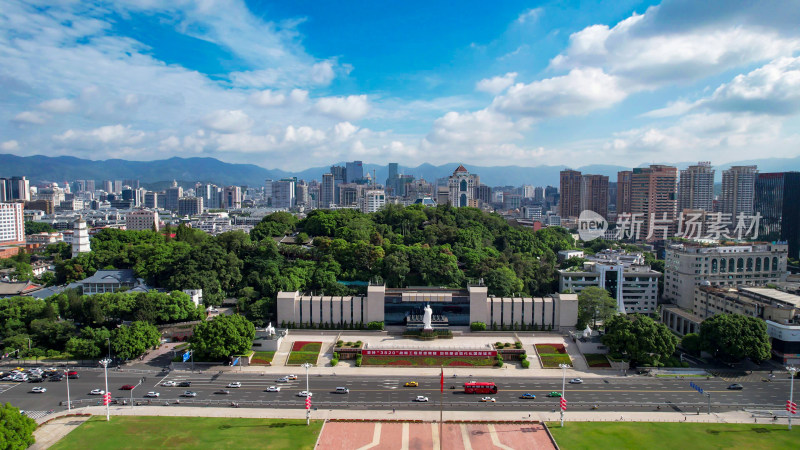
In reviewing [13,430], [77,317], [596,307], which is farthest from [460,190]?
[13,430]

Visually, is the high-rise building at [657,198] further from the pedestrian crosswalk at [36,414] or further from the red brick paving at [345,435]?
the pedestrian crosswalk at [36,414]

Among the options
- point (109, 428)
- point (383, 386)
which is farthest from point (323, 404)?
point (109, 428)

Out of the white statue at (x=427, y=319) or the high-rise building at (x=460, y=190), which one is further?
the high-rise building at (x=460, y=190)

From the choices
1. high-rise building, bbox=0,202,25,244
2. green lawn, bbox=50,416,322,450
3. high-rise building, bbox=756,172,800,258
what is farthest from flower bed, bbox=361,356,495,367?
high-rise building, bbox=0,202,25,244

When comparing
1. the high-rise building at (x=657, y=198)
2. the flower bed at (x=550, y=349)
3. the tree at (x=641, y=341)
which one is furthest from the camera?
the high-rise building at (x=657, y=198)

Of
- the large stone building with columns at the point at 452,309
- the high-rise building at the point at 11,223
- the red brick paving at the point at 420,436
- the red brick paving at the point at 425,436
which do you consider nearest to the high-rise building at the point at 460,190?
the high-rise building at the point at 11,223

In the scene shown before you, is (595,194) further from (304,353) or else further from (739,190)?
(304,353)

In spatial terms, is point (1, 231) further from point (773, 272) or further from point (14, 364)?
point (773, 272)
